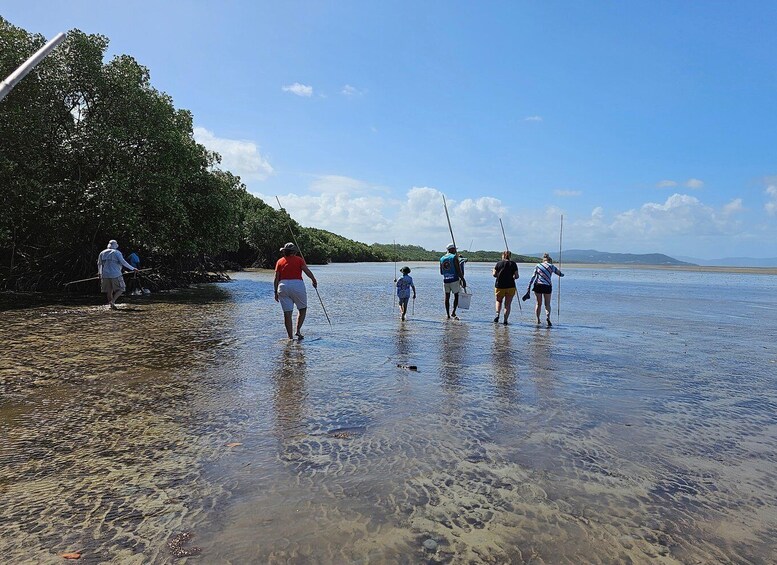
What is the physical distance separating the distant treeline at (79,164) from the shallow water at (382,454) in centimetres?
1268

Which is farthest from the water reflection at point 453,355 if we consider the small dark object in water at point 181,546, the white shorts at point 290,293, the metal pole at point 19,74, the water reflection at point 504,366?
the metal pole at point 19,74

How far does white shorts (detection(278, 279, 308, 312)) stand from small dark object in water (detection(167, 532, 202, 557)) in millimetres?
7850

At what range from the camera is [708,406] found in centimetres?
618

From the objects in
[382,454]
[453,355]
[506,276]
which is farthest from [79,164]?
[382,454]

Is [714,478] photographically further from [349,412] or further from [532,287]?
[532,287]

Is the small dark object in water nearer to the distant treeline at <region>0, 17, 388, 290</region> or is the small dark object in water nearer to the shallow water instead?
the shallow water

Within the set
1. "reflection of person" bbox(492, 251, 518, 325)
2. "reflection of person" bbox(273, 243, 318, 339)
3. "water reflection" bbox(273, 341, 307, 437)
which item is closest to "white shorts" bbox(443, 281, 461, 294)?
"reflection of person" bbox(492, 251, 518, 325)

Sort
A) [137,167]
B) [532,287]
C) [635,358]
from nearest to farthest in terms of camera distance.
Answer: [635,358], [532,287], [137,167]

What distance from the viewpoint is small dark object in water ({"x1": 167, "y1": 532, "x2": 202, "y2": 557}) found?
2892 millimetres

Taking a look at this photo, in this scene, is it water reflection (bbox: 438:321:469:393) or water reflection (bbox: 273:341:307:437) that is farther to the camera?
water reflection (bbox: 438:321:469:393)

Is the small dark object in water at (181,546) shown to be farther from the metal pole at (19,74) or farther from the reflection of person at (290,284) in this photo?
the reflection of person at (290,284)

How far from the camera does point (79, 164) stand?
21.3m

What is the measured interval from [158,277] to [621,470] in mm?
26214

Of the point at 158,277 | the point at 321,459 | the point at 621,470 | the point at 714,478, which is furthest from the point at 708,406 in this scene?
the point at 158,277
